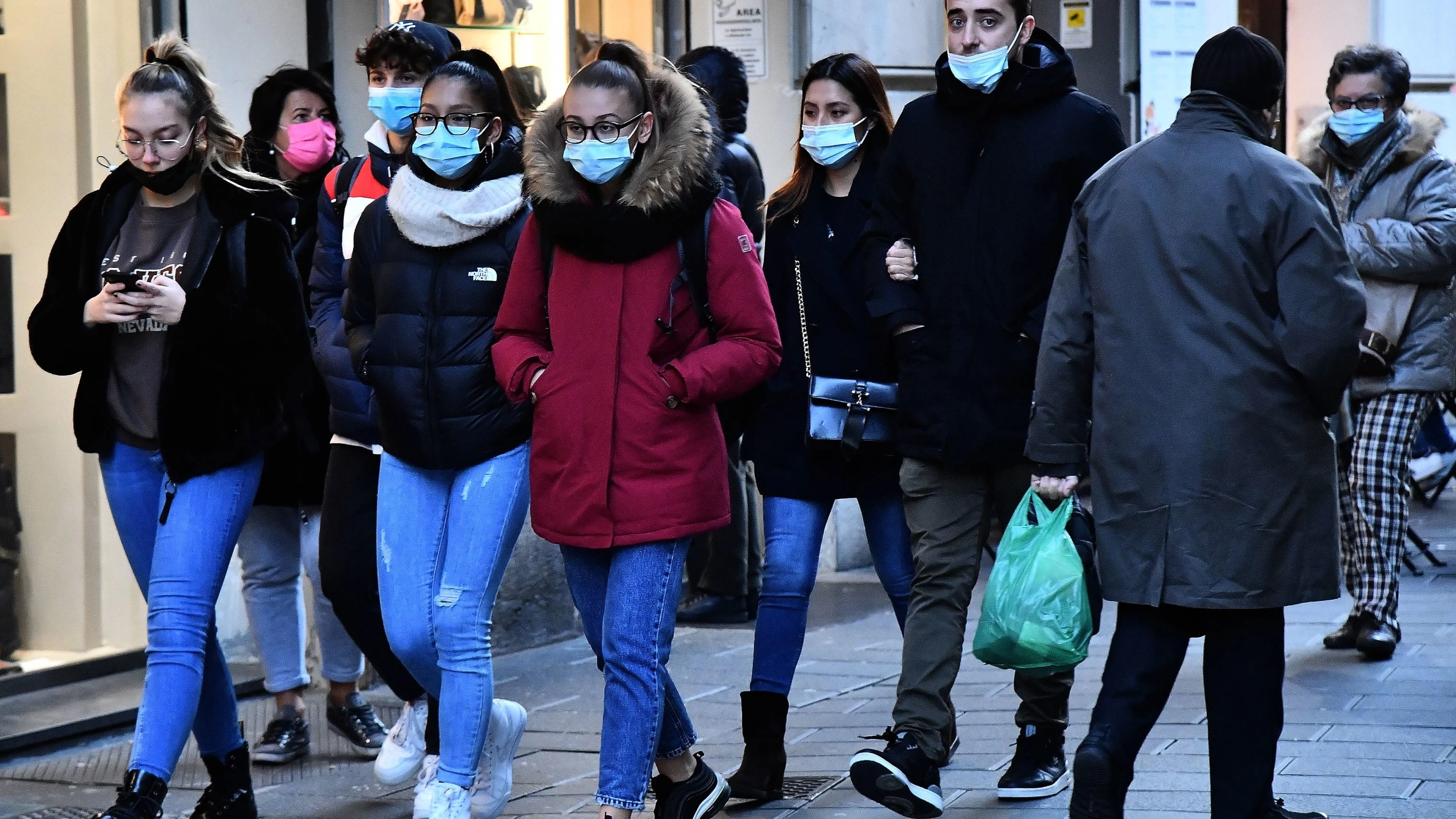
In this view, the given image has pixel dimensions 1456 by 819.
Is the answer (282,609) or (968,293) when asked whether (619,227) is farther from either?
(282,609)

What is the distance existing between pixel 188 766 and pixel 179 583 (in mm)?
1390

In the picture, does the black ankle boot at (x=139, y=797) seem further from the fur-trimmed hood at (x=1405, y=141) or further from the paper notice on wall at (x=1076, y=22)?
the paper notice on wall at (x=1076, y=22)

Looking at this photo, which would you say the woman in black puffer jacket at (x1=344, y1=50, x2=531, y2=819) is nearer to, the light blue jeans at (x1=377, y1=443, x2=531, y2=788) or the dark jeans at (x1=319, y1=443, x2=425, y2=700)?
the light blue jeans at (x1=377, y1=443, x2=531, y2=788)

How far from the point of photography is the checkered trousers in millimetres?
7188

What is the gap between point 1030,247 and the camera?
16.2 feet

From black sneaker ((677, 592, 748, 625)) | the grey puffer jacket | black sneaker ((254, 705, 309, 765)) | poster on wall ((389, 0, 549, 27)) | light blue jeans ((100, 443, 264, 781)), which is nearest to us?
light blue jeans ((100, 443, 264, 781))

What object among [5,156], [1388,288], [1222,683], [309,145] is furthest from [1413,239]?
[5,156]

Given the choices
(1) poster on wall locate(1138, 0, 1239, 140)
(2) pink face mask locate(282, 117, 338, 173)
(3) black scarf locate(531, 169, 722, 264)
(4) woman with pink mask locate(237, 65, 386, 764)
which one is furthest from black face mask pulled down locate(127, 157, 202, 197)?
(1) poster on wall locate(1138, 0, 1239, 140)

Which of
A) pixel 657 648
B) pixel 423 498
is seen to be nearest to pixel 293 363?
pixel 423 498

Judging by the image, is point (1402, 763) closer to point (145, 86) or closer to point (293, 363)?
point (293, 363)

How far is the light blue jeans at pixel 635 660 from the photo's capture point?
4504 mm

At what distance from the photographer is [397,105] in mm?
5512

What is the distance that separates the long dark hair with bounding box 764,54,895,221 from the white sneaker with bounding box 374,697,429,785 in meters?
1.74

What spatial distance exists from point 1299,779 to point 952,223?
1812 mm
